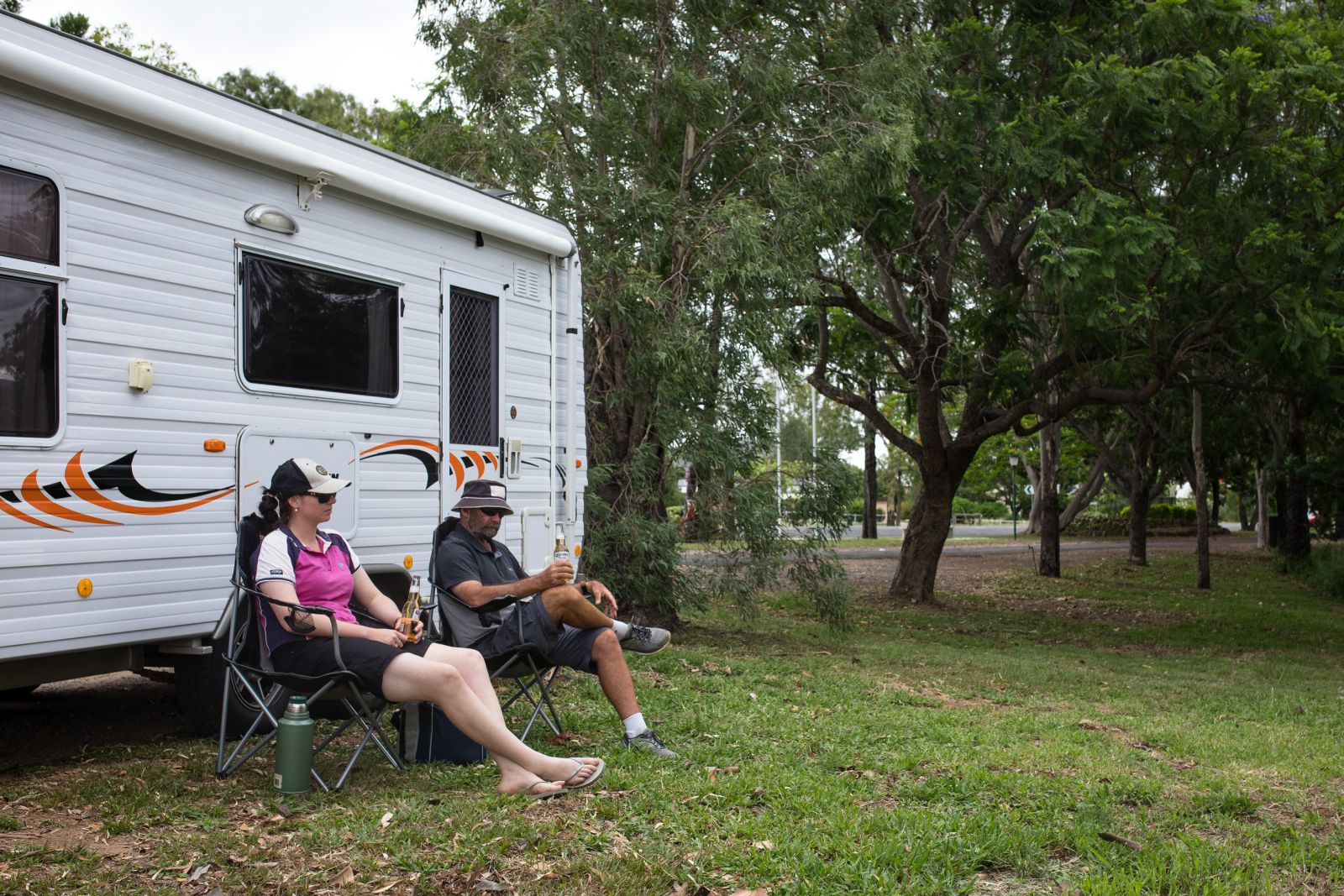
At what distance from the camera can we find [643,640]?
18.7 ft

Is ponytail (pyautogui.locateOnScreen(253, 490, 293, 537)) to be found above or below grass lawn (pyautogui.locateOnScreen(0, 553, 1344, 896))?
above

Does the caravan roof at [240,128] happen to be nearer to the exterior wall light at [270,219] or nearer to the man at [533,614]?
the exterior wall light at [270,219]

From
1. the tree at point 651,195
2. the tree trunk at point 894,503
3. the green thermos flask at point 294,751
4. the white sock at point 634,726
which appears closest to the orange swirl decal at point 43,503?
the green thermos flask at point 294,751

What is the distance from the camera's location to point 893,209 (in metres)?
12.6

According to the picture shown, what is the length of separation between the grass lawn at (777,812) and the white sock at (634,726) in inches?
6.6

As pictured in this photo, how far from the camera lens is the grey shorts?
5.27m

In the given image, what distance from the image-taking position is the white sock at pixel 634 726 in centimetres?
523

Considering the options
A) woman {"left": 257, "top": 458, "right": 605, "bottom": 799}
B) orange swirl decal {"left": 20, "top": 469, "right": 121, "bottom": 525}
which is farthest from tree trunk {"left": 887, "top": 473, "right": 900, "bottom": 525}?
orange swirl decal {"left": 20, "top": 469, "right": 121, "bottom": 525}

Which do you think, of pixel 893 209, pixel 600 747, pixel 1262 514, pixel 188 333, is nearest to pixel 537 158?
pixel 893 209

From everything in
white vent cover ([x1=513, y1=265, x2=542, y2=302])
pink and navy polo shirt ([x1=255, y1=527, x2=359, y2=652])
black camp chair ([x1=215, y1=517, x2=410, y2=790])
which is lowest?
black camp chair ([x1=215, y1=517, x2=410, y2=790])

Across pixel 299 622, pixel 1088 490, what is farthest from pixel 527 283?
pixel 1088 490

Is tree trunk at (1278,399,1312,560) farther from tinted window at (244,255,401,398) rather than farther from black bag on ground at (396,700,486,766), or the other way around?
black bag on ground at (396,700,486,766)

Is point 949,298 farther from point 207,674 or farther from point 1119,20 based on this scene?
point 207,674

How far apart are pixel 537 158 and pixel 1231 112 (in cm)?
562
